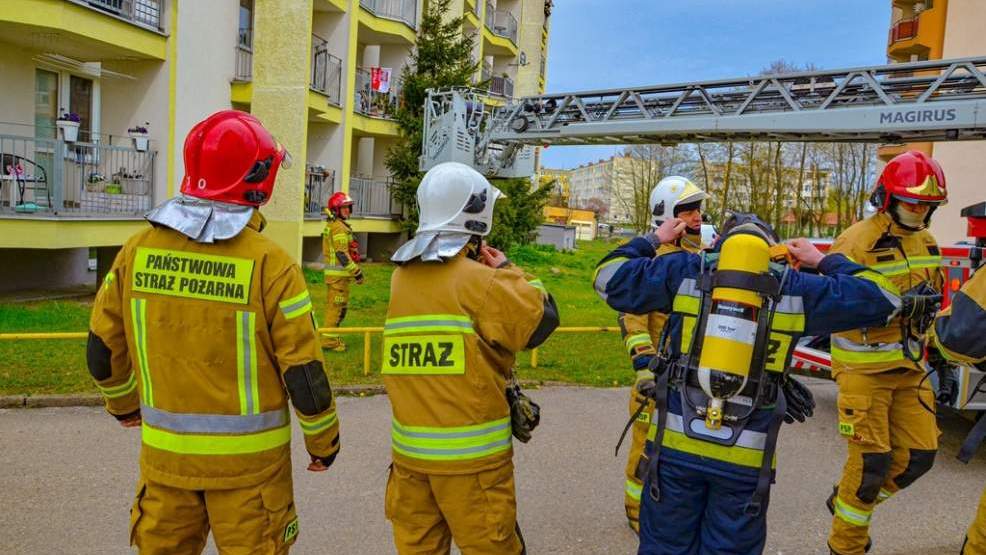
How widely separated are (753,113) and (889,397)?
5511 millimetres

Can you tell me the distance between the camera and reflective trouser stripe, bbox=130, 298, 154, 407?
271 centimetres

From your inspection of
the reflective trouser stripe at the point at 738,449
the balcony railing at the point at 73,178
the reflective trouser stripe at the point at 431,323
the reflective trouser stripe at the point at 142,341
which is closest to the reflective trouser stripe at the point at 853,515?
the reflective trouser stripe at the point at 738,449

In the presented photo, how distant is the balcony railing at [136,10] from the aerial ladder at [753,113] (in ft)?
17.8

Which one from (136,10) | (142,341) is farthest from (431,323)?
(136,10)

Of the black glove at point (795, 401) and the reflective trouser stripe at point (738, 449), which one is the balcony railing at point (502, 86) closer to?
the black glove at point (795, 401)

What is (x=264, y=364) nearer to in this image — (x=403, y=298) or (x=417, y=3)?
(x=403, y=298)

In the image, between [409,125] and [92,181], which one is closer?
[92,181]

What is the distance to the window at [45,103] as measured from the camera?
39.7 feet

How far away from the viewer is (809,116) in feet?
26.6

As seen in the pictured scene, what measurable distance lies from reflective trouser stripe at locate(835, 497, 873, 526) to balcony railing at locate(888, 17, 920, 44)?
3187cm

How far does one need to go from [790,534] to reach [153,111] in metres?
12.7

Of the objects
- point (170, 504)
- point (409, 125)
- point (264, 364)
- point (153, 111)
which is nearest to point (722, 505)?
point (264, 364)

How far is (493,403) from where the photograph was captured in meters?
2.89

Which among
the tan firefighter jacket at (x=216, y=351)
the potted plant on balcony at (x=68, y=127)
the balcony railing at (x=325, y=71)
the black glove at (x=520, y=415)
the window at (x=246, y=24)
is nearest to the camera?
the tan firefighter jacket at (x=216, y=351)
